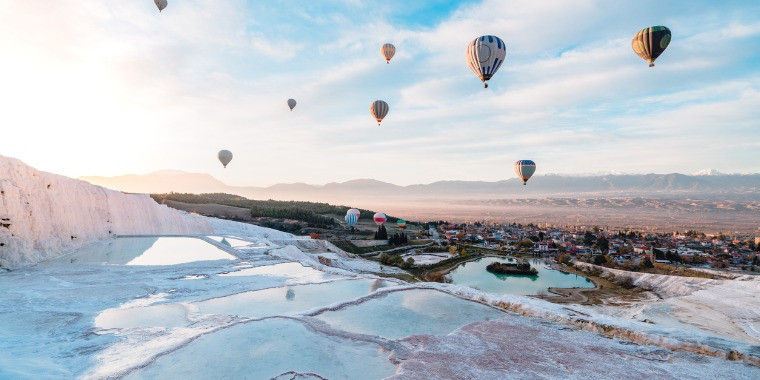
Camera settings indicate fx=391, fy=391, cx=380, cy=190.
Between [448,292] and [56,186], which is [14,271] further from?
[448,292]

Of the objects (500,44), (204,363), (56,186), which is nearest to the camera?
(204,363)

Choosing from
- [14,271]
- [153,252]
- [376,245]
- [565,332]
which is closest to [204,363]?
[565,332]

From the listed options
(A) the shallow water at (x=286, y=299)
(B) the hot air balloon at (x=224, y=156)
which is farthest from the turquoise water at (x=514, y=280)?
(B) the hot air balloon at (x=224, y=156)

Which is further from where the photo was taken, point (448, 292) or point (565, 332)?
point (448, 292)

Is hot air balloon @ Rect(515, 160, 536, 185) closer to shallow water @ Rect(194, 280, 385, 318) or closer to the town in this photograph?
the town

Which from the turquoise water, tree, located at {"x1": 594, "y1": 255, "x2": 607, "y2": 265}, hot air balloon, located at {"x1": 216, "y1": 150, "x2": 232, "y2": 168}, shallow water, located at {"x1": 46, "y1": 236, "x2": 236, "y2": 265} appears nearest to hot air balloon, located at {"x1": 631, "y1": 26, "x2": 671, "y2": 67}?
the turquoise water

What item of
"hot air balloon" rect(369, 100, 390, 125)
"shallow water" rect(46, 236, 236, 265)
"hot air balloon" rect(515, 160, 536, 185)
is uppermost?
"hot air balloon" rect(369, 100, 390, 125)

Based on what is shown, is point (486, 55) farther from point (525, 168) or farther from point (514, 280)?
point (514, 280)

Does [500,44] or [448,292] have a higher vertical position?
[500,44]
